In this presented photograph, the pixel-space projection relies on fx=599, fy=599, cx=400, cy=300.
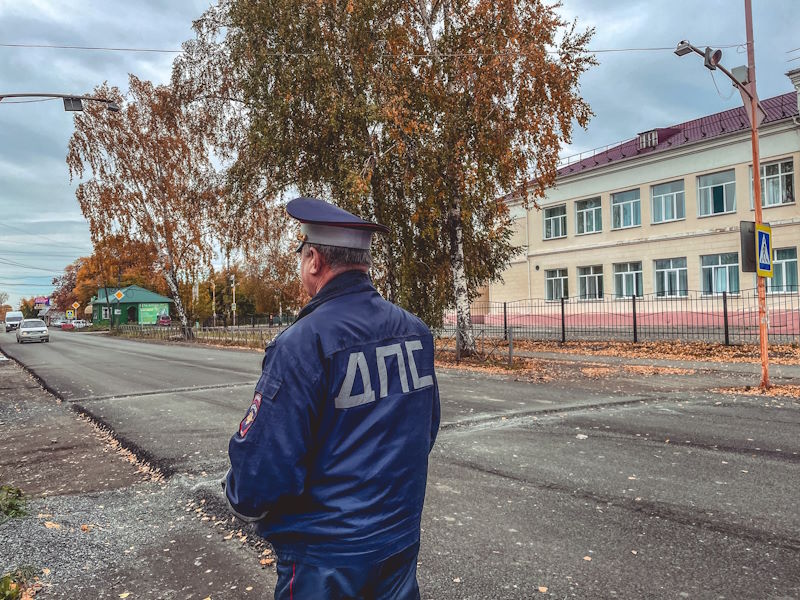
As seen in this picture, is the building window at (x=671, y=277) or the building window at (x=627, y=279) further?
the building window at (x=627, y=279)

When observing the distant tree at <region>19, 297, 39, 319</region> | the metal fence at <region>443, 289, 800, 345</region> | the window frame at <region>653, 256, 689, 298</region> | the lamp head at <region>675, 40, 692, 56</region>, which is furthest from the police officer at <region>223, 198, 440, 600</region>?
the distant tree at <region>19, 297, 39, 319</region>

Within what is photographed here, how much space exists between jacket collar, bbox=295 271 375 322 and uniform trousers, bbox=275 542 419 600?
0.78m

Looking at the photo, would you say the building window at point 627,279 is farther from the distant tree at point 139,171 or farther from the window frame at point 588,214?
the distant tree at point 139,171

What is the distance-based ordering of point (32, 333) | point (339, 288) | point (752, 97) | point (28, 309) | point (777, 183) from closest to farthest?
point (339, 288) < point (752, 97) < point (777, 183) < point (32, 333) < point (28, 309)

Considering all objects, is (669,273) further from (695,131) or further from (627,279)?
(695,131)

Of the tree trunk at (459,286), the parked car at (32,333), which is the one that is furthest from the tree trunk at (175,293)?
the tree trunk at (459,286)

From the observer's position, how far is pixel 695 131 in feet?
106

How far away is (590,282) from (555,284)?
8.42 ft

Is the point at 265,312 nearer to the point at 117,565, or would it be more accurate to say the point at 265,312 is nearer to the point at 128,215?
the point at 128,215

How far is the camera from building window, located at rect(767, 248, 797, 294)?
26375 mm

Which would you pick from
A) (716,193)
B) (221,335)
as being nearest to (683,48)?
(716,193)

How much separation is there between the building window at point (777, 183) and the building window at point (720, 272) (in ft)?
9.20

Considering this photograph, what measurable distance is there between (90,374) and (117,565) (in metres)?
14.6

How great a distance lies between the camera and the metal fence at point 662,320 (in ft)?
73.0
